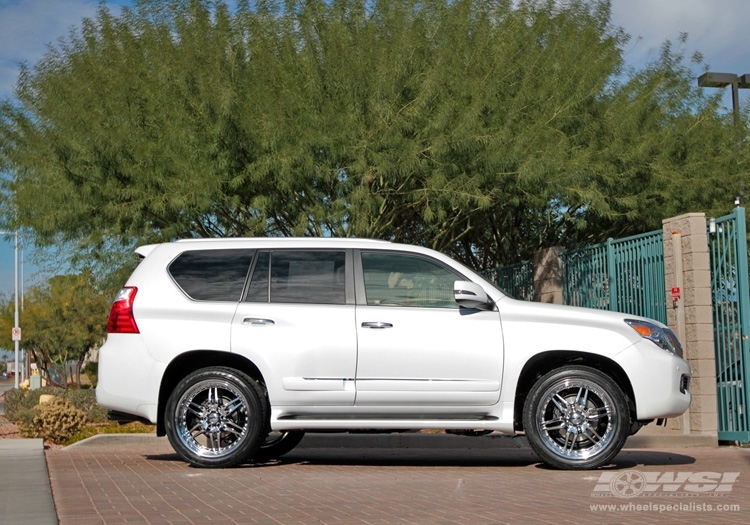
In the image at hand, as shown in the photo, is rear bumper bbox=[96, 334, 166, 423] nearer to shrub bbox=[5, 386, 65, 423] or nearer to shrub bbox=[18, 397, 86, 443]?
shrub bbox=[18, 397, 86, 443]

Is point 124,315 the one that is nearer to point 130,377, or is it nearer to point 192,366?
point 130,377

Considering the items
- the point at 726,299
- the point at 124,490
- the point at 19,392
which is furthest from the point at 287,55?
the point at 19,392

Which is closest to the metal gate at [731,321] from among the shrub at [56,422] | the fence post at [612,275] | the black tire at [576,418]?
the fence post at [612,275]

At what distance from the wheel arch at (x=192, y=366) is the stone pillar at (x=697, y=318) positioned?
18.2ft

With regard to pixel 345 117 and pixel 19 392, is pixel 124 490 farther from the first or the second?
pixel 19 392

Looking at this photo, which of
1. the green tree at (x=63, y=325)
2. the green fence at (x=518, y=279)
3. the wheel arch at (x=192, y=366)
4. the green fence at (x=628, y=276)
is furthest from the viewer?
the green tree at (x=63, y=325)

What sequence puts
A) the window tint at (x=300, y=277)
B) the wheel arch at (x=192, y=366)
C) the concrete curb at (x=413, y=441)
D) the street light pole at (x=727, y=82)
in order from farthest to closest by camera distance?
the street light pole at (x=727, y=82) → the concrete curb at (x=413, y=441) → the window tint at (x=300, y=277) → the wheel arch at (x=192, y=366)

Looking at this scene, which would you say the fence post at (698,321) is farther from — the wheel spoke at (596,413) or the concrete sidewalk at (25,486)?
the concrete sidewalk at (25,486)

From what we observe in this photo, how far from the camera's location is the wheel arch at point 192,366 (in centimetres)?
970

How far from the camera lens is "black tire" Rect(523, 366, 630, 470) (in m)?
9.47

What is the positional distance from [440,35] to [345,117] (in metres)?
2.25

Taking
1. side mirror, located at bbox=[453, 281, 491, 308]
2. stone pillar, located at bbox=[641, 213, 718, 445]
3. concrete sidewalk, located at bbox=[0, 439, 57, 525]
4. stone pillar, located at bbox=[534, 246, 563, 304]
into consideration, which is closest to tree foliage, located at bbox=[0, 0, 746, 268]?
stone pillar, located at bbox=[534, 246, 563, 304]

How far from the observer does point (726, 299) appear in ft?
41.3

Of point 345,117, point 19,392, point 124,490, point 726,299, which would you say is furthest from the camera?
point 19,392
